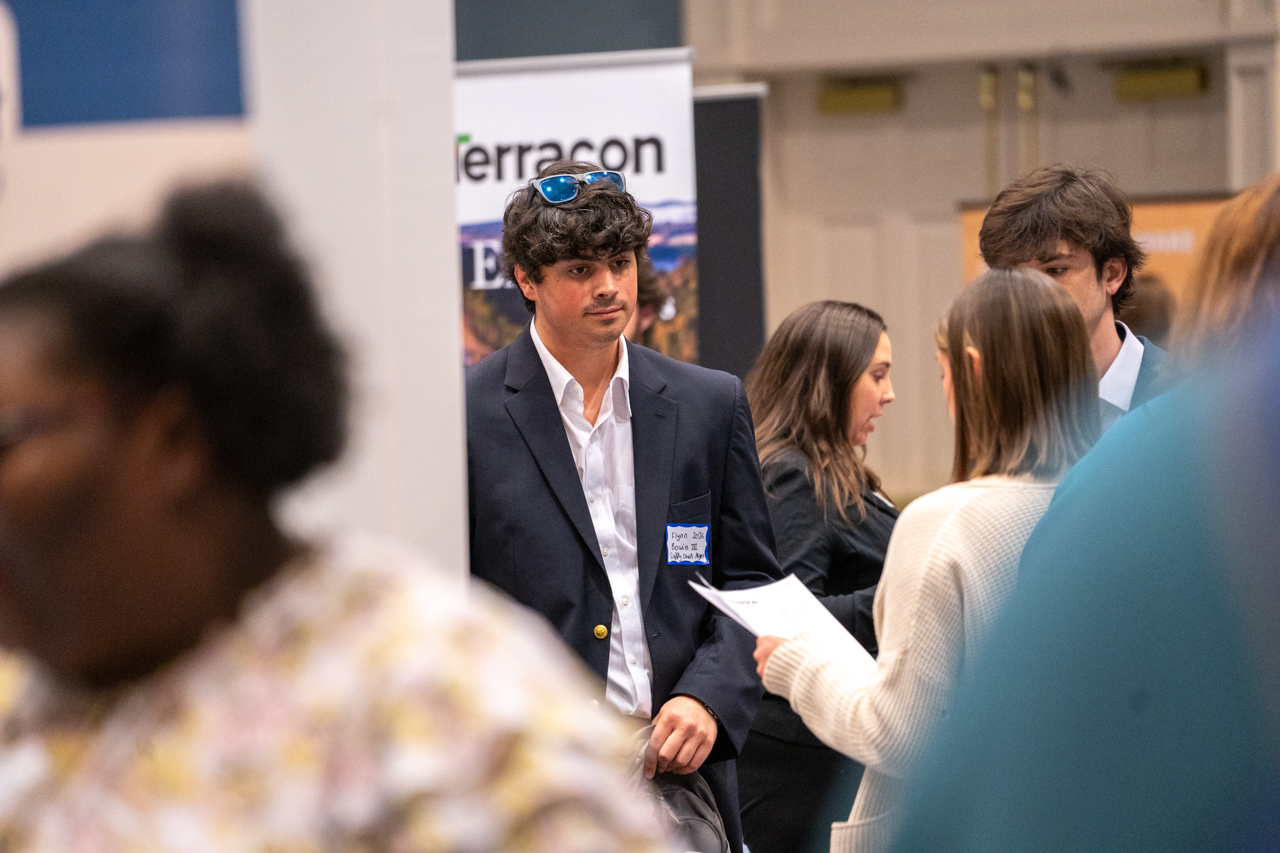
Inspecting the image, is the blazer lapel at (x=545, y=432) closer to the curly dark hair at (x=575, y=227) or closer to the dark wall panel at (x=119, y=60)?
the curly dark hair at (x=575, y=227)

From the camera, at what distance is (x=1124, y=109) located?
7422mm

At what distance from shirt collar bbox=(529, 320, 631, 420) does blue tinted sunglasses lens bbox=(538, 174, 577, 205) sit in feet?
0.75

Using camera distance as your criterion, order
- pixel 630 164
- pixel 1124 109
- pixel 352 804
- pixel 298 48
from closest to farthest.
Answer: pixel 352 804, pixel 298 48, pixel 630 164, pixel 1124 109

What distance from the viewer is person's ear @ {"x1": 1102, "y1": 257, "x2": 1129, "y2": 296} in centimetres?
247

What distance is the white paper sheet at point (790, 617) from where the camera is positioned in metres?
1.79

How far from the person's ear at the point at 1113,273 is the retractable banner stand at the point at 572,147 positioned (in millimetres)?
2096

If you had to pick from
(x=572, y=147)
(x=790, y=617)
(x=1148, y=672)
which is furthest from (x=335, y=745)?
(x=572, y=147)

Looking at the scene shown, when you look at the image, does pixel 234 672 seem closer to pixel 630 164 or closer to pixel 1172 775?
pixel 1172 775

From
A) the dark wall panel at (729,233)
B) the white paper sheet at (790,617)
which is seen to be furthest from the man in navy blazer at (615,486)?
the dark wall panel at (729,233)

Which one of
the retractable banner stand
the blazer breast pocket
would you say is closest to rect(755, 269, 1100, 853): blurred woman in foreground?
the blazer breast pocket

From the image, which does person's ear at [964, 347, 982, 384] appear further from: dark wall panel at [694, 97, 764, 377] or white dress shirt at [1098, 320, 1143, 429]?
dark wall panel at [694, 97, 764, 377]

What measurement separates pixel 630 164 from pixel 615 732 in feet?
12.6

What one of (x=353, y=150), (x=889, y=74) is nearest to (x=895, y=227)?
(x=889, y=74)

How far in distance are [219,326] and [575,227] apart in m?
1.50
